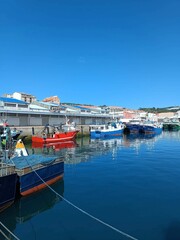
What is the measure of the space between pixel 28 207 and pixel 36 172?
2.04 meters

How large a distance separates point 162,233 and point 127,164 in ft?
38.1

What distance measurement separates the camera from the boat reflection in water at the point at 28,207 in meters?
8.76

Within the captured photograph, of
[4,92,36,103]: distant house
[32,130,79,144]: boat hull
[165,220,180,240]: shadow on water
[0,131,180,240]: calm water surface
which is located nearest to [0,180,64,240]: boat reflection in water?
[0,131,180,240]: calm water surface

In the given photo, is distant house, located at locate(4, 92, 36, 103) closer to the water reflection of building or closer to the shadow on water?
the water reflection of building

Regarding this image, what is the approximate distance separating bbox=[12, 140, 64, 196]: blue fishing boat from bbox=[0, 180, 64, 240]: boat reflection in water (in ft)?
1.28

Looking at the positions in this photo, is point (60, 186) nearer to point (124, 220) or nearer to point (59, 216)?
point (59, 216)

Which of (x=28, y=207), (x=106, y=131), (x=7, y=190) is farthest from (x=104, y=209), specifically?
(x=106, y=131)

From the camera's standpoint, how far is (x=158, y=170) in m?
16.5

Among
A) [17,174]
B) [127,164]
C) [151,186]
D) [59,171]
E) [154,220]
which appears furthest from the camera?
[127,164]

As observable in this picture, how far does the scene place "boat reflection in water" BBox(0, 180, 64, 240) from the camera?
8758mm

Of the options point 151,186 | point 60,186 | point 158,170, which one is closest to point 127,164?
point 158,170

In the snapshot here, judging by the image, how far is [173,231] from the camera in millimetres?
7656

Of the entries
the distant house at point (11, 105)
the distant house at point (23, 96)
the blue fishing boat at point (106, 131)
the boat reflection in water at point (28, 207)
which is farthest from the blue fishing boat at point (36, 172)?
the distant house at point (23, 96)

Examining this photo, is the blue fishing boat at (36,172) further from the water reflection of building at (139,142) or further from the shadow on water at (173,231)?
the water reflection of building at (139,142)
